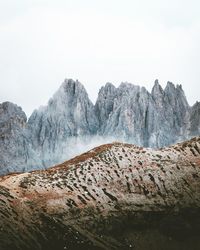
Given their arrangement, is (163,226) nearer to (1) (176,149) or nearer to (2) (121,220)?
(2) (121,220)

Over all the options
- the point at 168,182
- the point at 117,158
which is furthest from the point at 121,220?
the point at 117,158

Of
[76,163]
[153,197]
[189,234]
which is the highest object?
[76,163]

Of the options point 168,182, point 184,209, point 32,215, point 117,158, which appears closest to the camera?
point 32,215

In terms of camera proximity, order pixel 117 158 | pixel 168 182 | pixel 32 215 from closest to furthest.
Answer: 1. pixel 32 215
2. pixel 168 182
3. pixel 117 158

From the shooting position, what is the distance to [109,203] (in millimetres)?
64562

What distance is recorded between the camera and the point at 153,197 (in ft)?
217

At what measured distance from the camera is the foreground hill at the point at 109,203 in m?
56.6

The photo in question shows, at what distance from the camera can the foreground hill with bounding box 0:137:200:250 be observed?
56594 millimetres

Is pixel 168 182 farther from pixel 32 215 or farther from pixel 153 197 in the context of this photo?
pixel 32 215

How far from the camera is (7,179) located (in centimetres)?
7150

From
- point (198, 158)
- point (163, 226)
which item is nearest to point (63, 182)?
point (163, 226)

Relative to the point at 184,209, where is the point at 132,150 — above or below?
above

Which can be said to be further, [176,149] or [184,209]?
[176,149]

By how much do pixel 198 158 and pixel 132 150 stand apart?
37.1ft
